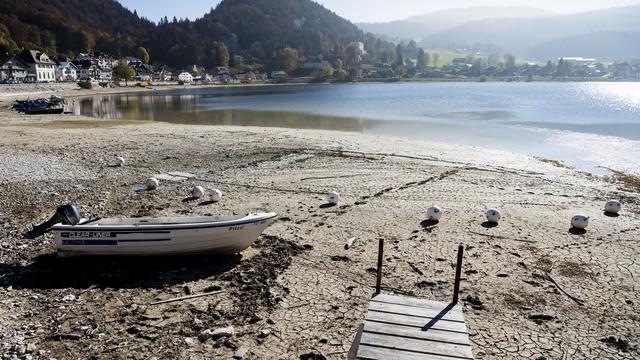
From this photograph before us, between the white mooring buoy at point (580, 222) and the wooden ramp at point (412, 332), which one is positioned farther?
the white mooring buoy at point (580, 222)

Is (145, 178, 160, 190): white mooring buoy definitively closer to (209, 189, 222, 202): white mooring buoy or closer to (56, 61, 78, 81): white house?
(209, 189, 222, 202): white mooring buoy

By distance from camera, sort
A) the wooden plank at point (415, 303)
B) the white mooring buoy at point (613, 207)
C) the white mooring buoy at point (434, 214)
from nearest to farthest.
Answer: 1. the wooden plank at point (415, 303)
2. the white mooring buoy at point (434, 214)
3. the white mooring buoy at point (613, 207)

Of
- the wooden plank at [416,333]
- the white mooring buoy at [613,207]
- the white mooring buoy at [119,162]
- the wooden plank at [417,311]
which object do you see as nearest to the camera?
the wooden plank at [416,333]

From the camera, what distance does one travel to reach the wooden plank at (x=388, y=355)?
222 inches

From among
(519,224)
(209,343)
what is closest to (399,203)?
(519,224)

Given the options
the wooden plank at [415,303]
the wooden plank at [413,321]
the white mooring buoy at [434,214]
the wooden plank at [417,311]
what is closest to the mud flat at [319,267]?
the white mooring buoy at [434,214]

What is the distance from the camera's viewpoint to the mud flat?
8.45m

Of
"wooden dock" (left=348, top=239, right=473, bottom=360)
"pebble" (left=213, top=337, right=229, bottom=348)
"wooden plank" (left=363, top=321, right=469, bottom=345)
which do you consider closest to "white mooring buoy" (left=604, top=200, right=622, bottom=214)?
"wooden dock" (left=348, top=239, right=473, bottom=360)

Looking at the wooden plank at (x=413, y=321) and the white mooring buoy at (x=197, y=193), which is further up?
the wooden plank at (x=413, y=321)

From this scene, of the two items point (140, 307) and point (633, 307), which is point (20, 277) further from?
point (633, 307)

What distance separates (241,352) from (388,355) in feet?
10.9

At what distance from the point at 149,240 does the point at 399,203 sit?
987cm

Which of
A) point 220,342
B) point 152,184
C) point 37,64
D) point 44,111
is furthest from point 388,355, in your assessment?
point 37,64

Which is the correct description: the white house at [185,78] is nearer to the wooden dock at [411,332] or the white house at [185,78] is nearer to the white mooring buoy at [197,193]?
the white mooring buoy at [197,193]
